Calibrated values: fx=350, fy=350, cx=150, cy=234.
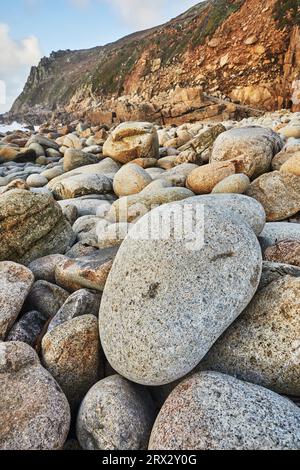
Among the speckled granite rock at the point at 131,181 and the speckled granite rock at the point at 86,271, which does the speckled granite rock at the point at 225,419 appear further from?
the speckled granite rock at the point at 131,181

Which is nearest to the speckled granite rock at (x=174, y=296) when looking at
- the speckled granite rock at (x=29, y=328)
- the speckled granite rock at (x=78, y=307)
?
the speckled granite rock at (x=78, y=307)

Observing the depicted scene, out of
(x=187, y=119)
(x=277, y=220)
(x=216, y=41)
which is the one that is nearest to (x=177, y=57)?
(x=216, y=41)

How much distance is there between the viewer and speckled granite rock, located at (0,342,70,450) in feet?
5.62

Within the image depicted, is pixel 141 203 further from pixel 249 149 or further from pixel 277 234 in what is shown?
pixel 249 149

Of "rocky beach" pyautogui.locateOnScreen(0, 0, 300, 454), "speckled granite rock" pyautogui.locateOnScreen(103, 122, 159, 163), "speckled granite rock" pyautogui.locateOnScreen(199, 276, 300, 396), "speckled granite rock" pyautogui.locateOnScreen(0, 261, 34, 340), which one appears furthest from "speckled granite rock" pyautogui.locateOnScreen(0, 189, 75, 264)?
"speckled granite rock" pyautogui.locateOnScreen(103, 122, 159, 163)

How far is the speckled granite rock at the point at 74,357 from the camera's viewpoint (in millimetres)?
2152

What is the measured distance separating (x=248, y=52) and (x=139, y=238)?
67.6 ft

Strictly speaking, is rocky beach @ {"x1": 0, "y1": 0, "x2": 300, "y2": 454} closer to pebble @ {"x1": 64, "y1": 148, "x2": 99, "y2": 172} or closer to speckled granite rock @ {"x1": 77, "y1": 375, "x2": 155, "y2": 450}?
speckled granite rock @ {"x1": 77, "y1": 375, "x2": 155, "y2": 450}

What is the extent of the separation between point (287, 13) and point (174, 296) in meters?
21.3

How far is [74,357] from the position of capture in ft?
7.16

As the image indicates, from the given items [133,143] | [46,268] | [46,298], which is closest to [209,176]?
[46,268]

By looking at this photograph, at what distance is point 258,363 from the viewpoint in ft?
6.61

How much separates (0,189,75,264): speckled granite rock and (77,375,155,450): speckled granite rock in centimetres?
196
